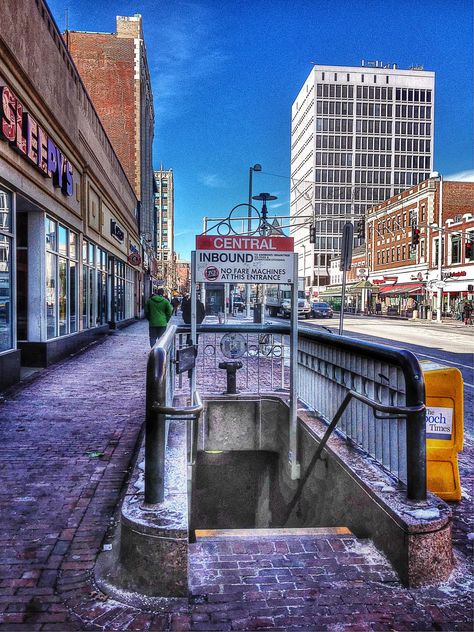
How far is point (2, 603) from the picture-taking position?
278 centimetres

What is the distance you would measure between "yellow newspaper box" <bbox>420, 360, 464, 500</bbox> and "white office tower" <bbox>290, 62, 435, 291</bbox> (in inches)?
3965

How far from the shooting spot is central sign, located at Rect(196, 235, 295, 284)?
5.39 m

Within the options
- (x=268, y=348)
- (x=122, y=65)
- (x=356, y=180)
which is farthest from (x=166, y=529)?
(x=356, y=180)

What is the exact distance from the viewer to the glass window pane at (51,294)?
12258mm

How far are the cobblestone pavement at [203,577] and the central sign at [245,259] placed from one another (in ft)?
7.09

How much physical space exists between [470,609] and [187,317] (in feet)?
48.4

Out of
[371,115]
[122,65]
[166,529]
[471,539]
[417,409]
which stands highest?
[371,115]

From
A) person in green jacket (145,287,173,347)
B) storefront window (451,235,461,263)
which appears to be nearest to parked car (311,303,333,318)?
storefront window (451,235,461,263)

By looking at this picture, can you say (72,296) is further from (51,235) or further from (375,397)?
(375,397)

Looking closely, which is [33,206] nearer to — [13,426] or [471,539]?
[13,426]

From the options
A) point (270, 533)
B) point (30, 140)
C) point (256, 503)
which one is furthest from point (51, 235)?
point (270, 533)

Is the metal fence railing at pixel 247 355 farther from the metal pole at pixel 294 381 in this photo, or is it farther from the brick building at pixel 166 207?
the brick building at pixel 166 207

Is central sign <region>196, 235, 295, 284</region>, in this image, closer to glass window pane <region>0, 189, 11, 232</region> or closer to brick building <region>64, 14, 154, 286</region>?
glass window pane <region>0, 189, 11, 232</region>

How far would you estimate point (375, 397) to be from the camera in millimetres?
4375
